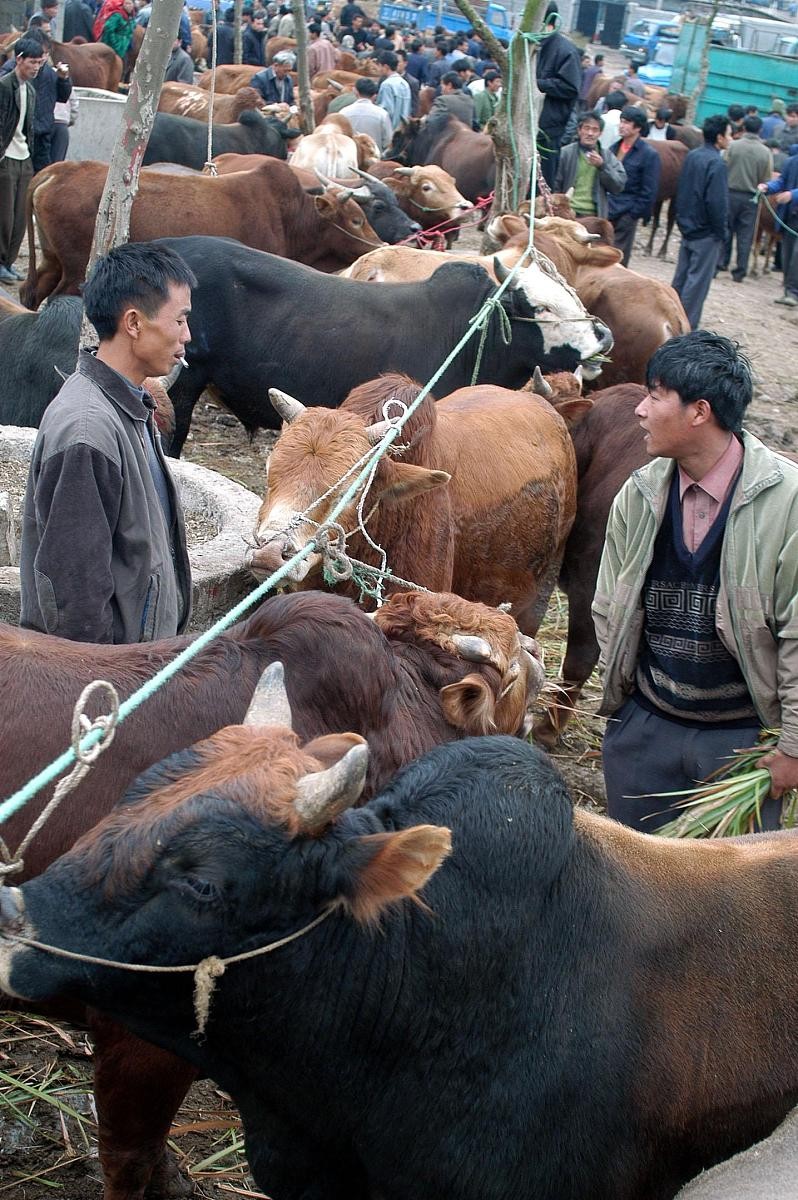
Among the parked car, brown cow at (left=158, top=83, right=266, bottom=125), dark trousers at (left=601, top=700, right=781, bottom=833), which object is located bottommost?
dark trousers at (left=601, top=700, right=781, bottom=833)

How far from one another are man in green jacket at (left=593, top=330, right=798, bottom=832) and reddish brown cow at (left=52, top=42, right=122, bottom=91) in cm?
1772

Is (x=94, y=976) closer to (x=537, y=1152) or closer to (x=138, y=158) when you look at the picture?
(x=537, y=1152)

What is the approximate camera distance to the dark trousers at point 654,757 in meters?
4.00

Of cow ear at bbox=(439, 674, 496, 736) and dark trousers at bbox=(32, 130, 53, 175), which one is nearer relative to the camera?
cow ear at bbox=(439, 674, 496, 736)

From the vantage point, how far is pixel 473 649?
3.50 meters

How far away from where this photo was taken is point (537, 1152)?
2.46 m

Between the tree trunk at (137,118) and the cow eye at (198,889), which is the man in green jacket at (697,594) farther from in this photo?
the tree trunk at (137,118)

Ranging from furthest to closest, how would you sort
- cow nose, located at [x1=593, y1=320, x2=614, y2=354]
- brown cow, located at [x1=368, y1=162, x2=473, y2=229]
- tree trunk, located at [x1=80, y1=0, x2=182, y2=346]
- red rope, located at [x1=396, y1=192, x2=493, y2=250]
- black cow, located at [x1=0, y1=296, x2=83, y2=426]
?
brown cow, located at [x1=368, y1=162, x2=473, y2=229] < red rope, located at [x1=396, y1=192, x2=493, y2=250] < cow nose, located at [x1=593, y1=320, x2=614, y2=354] < black cow, located at [x1=0, y1=296, x2=83, y2=426] < tree trunk, located at [x1=80, y1=0, x2=182, y2=346]

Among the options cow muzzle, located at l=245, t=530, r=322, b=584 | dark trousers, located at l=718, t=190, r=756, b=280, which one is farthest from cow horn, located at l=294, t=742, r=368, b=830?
dark trousers, located at l=718, t=190, r=756, b=280

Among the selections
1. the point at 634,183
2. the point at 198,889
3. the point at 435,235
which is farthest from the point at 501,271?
the point at 634,183

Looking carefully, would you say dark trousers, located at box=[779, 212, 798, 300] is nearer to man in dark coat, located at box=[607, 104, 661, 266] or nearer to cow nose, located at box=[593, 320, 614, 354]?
man in dark coat, located at box=[607, 104, 661, 266]

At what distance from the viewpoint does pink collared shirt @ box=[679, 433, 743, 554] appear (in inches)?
147

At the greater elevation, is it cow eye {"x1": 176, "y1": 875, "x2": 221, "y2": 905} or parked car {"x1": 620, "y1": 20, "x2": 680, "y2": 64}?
parked car {"x1": 620, "y1": 20, "x2": 680, "y2": 64}

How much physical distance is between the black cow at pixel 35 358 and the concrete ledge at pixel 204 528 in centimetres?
41
